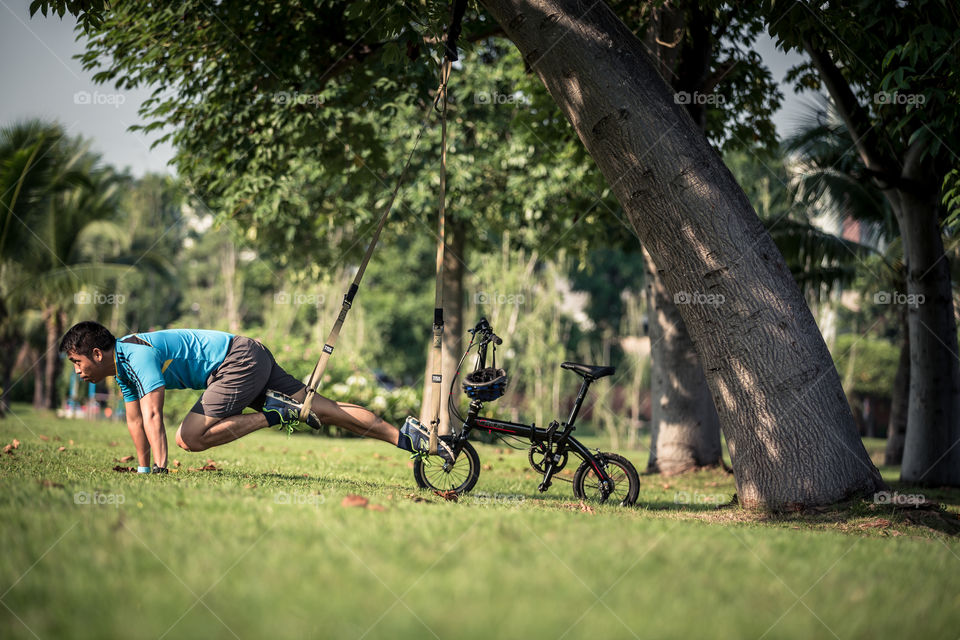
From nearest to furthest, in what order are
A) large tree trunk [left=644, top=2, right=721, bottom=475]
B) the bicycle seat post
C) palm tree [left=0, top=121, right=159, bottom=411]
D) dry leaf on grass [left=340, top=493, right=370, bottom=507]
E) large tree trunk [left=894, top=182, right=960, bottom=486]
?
dry leaf on grass [left=340, top=493, right=370, bottom=507] < the bicycle seat post < large tree trunk [left=894, top=182, right=960, bottom=486] < large tree trunk [left=644, top=2, right=721, bottom=475] < palm tree [left=0, top=121, right=159, bottom=411]

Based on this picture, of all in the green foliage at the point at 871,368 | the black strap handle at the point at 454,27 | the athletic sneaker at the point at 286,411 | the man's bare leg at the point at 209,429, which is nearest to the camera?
the man's bare leg at the point at 209,429

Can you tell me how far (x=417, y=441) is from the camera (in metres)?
6.46

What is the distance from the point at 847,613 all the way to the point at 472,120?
594 inches

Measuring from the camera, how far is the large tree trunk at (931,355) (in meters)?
10.8

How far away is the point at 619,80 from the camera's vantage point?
6.23 meters

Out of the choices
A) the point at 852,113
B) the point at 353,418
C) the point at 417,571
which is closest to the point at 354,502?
the point at 417,571

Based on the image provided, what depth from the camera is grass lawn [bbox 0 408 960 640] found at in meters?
2.73

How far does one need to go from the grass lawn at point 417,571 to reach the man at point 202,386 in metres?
0.63

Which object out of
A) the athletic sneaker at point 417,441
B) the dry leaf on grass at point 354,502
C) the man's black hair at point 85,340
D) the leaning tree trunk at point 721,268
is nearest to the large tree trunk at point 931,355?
the leaning tree trunk at point 721,268

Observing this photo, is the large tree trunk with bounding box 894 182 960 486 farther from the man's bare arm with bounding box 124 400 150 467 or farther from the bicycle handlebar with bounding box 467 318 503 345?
the man's bare arm with bounding box 124 400 150 467

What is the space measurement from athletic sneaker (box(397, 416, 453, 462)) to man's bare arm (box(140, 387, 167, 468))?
1.87 metres

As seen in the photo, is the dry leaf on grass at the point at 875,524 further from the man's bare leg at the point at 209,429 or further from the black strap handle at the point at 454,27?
the black strap handle at the point at 454,27

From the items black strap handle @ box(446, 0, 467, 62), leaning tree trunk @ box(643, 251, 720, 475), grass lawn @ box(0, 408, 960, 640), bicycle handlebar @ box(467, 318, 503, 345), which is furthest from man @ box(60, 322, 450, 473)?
leaning tree trunk @ box(643, 251, 720, 475)

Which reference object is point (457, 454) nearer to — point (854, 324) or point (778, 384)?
point (778, 384)
